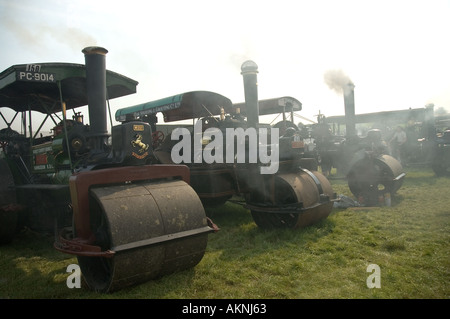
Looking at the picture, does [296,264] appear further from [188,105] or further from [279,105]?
[279,105]

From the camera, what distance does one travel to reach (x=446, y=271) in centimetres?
323

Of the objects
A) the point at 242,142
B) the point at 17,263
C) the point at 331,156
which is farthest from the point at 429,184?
the point at 17,263

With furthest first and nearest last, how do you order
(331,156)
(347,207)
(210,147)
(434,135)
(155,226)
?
1. (434,135)
2. (331,156)
3. (347,207)
4. (210,147)
5. (155,226)

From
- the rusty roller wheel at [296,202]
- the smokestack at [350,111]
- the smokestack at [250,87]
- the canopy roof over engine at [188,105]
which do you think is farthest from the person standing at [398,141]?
the smokestack at [250,87]

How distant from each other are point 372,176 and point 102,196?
6308 millimetres

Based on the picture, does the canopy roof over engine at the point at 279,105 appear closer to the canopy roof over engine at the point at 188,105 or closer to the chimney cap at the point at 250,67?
the canopy roof over engine at the point at 188,105

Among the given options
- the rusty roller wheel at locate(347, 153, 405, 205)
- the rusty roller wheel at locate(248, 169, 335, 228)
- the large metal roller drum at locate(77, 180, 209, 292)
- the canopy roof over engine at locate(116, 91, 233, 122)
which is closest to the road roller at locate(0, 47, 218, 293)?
the large metal roller drum at locate(77, 180, 209, 292)

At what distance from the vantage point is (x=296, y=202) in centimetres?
471

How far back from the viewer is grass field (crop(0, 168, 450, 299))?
9.50 feet
